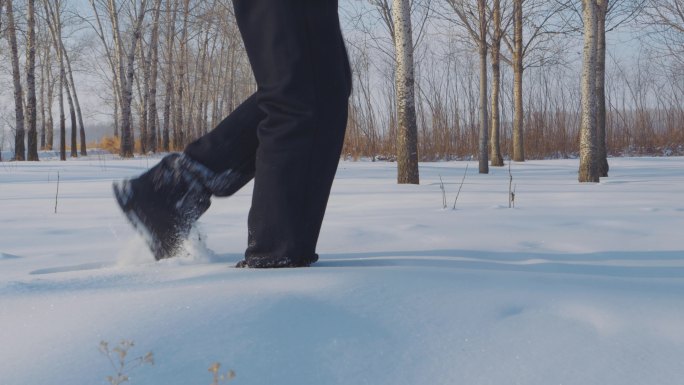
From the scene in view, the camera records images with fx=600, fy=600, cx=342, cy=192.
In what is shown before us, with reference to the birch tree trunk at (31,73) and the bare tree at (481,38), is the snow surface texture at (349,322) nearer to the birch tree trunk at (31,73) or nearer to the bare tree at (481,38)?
the bare tree at (481,38)

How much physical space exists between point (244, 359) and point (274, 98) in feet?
2.35

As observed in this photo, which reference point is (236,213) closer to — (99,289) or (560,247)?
(560,247)

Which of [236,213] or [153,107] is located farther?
[153,107]

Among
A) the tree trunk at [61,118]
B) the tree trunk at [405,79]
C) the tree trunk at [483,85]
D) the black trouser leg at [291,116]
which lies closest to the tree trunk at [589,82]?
the tree trunk at [405,79]

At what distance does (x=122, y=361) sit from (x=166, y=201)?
785 mm

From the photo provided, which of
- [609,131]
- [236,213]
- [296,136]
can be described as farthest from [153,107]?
[296,136]

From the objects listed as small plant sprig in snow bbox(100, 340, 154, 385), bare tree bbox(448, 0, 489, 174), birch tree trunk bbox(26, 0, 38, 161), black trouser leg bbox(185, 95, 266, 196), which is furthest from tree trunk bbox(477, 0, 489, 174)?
birch tree trunk bbox(26, 0, 38, 161)

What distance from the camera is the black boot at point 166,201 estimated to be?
1.38 meters

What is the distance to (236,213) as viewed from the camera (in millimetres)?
2641

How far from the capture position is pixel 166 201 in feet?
4.53

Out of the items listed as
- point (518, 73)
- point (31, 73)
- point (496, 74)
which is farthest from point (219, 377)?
point (31, 73)

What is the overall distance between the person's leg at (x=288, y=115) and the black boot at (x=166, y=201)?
0.18m

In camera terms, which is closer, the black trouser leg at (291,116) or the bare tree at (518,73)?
the black trouser leg at (291,116)

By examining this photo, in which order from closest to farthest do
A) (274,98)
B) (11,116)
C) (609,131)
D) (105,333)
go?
(105,333)
(274,98)
(609,131)
(11,116)
